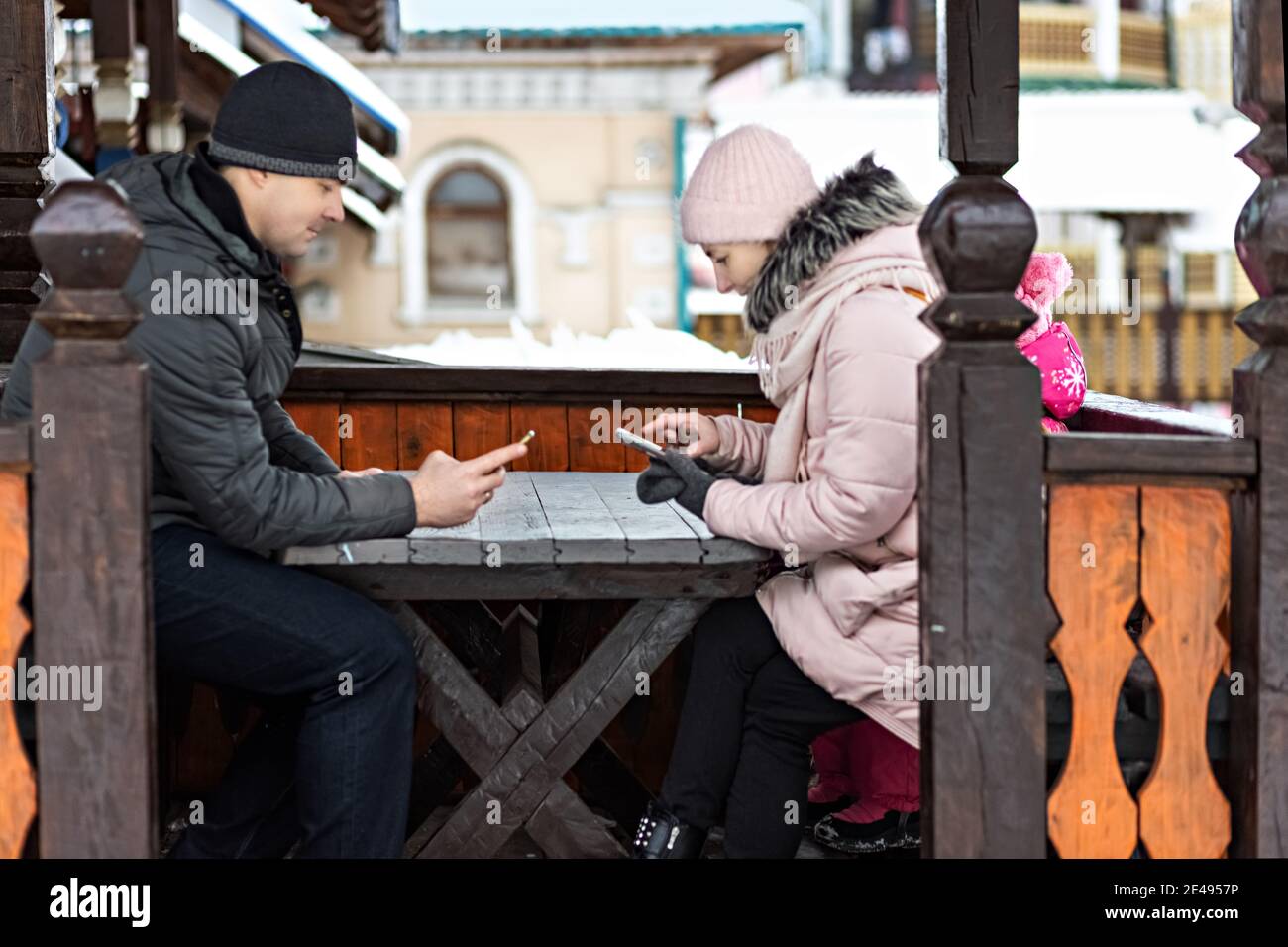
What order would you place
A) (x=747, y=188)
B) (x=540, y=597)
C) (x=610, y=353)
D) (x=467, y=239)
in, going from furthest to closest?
(x=467, y=239)
(x=610, y=353)
(x=747, y=188)
(x=540, y=597)

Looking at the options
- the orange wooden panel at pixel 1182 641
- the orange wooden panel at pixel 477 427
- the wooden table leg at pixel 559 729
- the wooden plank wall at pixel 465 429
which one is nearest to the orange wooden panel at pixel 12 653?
the wooden table leg at pixel 559 729

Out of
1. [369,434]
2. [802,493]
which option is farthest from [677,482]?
[369,434]

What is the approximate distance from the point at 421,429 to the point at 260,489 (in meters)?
2.10

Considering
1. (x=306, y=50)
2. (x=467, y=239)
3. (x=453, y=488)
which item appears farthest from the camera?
(x=467, y=239)

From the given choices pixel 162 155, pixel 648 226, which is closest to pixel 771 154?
pixel 162 155

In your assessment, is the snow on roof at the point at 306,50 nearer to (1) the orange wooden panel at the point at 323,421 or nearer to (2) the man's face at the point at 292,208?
(1) the orange wooden panel at the point at 323,421

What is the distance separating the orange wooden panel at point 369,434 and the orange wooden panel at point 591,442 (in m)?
0.50

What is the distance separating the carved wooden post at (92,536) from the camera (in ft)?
8.74

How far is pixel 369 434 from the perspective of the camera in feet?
16.4

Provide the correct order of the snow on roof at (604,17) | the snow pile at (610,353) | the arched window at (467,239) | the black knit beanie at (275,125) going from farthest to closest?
the arched window at (467,239) → the snow on roof at (604,17) → the snow pile at (610,353) → the black knit beanie at (275,125)

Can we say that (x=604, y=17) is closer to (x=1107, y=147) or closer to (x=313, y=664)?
(x=1107, y=147)

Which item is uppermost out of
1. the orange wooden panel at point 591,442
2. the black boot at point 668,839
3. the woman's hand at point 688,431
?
the woman's hand at point 688,431

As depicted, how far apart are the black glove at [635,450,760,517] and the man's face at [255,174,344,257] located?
0.75 meters

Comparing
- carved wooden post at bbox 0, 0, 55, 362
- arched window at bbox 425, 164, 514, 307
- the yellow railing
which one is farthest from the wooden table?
the yellow railing
